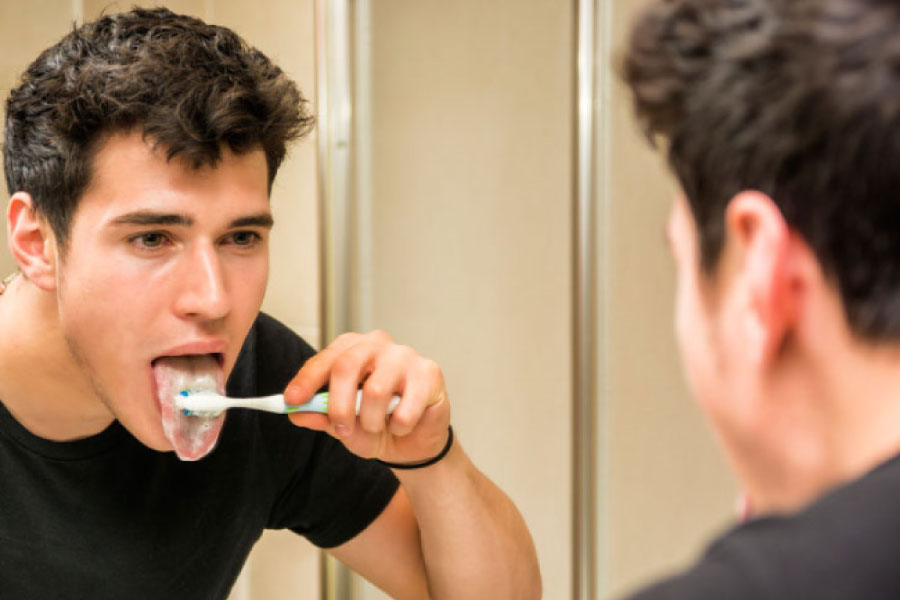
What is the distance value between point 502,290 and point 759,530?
47.8 inches

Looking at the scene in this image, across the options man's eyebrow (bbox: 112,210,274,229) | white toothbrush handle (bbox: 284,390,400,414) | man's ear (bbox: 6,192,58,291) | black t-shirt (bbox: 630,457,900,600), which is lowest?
white toothbrush handle (bbox: 284,390,400,414)

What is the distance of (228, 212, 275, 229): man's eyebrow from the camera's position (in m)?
0.96

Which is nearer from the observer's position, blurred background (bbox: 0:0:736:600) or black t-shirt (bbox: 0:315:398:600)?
black t-shirt (bbox: 0:315:398:600)

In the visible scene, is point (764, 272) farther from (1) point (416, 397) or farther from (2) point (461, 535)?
(2) point (461, 535)

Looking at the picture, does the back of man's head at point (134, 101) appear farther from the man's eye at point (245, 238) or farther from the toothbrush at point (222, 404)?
the toothbrush at point (222, 404)

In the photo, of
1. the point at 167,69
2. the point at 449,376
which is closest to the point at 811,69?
the point at 167,69

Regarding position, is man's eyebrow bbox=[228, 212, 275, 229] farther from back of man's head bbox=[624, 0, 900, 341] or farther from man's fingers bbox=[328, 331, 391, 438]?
back of man's head bbox=[624, 0, 900, 341]

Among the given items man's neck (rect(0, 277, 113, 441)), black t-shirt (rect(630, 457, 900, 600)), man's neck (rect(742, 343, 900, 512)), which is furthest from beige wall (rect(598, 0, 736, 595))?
black t-shirt (rect(630, 457, 900, 600))

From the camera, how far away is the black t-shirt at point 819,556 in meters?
0.35

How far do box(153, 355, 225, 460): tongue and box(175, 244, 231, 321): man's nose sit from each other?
0.21ft

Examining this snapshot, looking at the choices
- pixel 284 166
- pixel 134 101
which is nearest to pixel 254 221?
pixel 134 101

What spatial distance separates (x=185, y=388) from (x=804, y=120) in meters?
0.70

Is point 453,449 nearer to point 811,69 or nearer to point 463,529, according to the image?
point 463,529

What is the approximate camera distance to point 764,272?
0.46 meters
